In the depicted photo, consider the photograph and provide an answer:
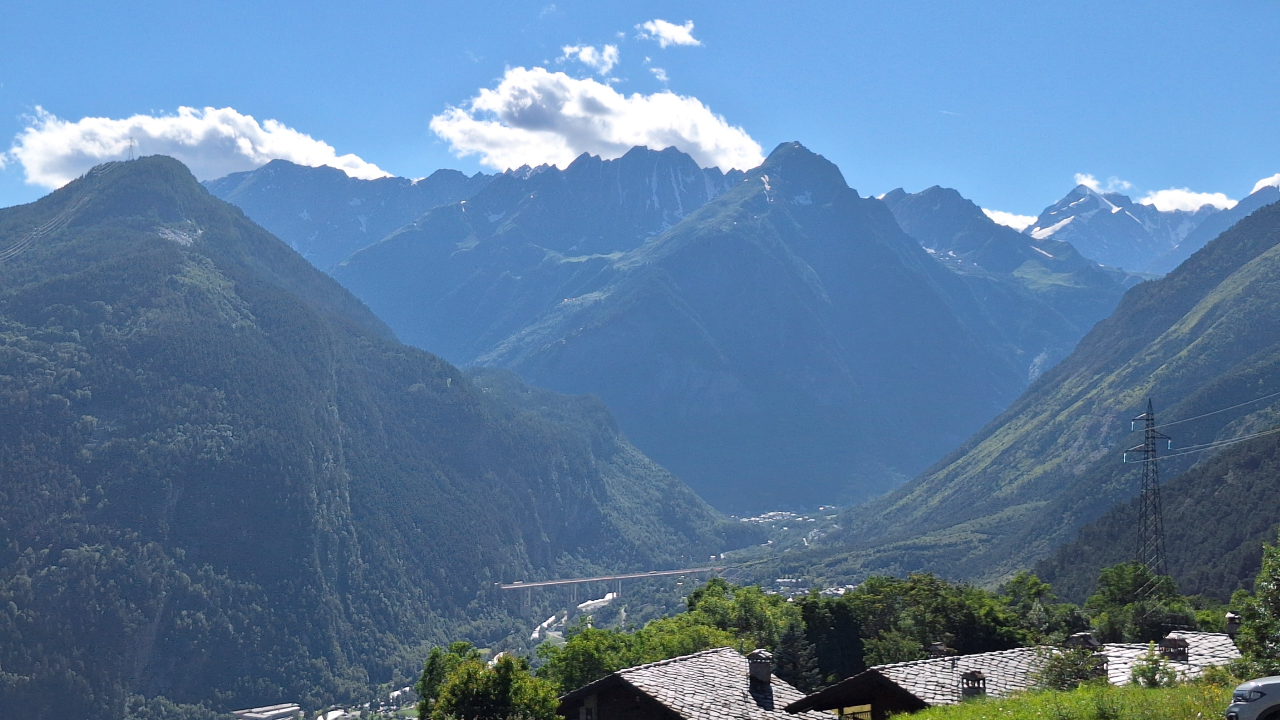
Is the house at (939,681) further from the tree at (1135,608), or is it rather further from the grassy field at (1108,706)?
the tree at (1135,608)

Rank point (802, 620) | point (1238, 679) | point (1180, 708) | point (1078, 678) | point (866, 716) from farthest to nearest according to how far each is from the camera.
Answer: point (802, 620), point (866, 716), point (1078, 678), point (1238, 679), point (1180, 708)

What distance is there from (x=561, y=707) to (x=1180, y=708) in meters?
29.9

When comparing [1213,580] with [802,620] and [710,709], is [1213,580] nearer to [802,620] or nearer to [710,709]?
[802,620]

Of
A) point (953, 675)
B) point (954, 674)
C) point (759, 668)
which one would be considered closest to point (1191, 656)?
point (954, 674)

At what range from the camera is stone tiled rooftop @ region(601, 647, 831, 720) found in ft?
168

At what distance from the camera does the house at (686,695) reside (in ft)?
168

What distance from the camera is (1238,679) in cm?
4041

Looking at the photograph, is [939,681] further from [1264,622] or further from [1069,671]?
[1264,622]

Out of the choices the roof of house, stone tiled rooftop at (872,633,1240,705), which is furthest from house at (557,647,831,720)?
stone tiled rooftop at (872,633,1240,705)

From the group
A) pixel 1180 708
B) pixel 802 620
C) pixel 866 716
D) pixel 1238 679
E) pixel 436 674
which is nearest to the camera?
pixel 1180 708

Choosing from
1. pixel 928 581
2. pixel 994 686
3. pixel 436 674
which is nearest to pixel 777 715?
pixel 994 686

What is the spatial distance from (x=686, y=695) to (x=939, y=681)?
37.7 feet

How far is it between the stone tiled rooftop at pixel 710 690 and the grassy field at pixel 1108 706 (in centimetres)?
1116

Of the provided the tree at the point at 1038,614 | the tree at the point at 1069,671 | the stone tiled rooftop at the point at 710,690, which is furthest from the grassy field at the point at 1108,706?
the tree at the point at 1038,614
